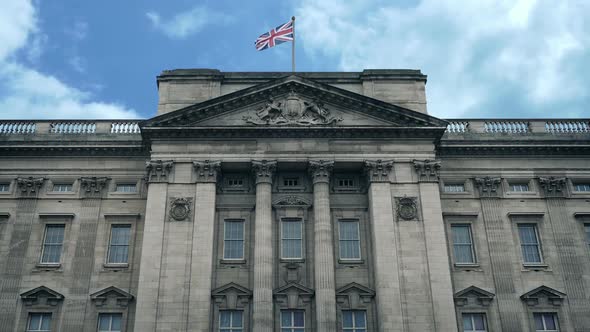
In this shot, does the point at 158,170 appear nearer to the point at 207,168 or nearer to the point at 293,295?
the point at 207,168

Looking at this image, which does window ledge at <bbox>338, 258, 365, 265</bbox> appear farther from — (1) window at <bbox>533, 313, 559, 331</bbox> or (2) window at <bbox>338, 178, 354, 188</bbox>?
(1) window at <bbox>533, 313, 559, 331</bbox>

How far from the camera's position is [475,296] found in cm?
3512

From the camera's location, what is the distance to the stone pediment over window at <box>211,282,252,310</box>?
1329 inches

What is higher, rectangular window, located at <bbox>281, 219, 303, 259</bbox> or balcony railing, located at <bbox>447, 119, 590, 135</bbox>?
balcony railing, located at <bbox>447, 119, 590, 135</bbox>

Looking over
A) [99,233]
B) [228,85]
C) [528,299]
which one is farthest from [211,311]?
[528,299]

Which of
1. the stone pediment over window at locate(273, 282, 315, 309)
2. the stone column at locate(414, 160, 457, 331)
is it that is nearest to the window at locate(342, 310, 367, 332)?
the stone pediment over window at locate(273, 282, 315, 309)

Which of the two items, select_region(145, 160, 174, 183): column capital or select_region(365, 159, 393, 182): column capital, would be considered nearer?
select_region(145, 160, 174, 183): column capital

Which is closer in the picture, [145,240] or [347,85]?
[145,240]

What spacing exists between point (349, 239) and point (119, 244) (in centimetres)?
1334

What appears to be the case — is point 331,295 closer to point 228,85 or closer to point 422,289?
point 422,289

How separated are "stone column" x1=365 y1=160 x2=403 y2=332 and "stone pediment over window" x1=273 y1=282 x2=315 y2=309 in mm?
3737

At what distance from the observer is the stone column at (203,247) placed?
32594mm

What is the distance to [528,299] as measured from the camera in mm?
35188

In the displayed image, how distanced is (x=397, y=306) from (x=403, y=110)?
11456 mm
